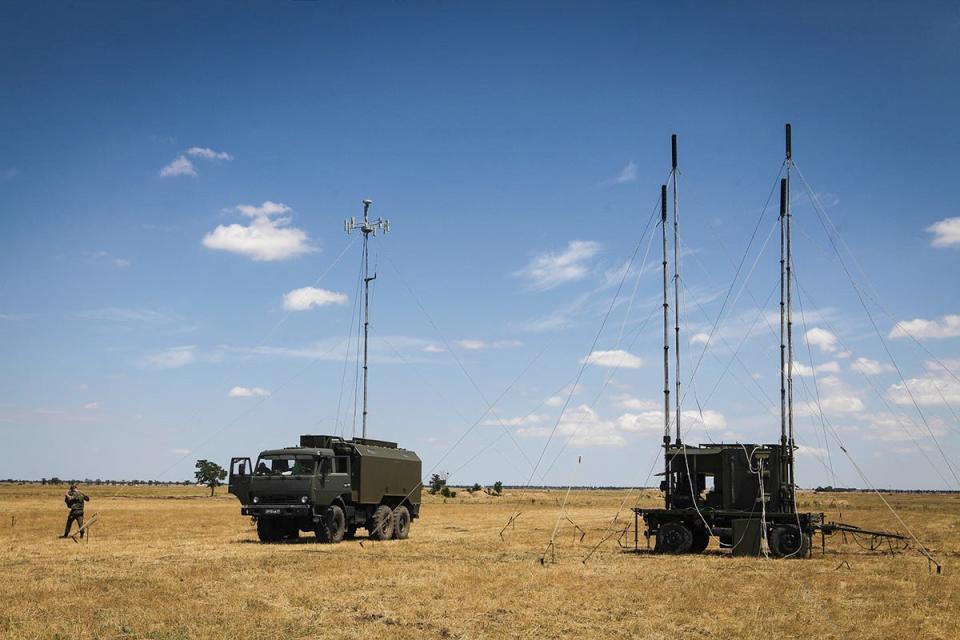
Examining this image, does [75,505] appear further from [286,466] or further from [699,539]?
[699,539]

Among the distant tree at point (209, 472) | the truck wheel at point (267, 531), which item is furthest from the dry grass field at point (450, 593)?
the distant tree at point (209, 472)

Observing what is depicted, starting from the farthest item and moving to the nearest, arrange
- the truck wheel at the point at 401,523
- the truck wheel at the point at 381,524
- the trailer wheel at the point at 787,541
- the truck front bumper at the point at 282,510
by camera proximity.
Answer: the truck wheel at the point at 401,523, the truck wheel at the point at 381,524, the truck front bumper at the point at 282,510, the trailer wheel at the point at 787,541

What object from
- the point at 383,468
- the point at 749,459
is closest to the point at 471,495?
the point at 383,468

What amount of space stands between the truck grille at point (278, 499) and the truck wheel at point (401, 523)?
5.41 m

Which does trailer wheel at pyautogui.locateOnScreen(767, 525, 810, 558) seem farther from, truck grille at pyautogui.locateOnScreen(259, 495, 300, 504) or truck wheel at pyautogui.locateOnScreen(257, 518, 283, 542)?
truck wheel at pyautogui.locateOnScreen(257, 518, 283, 542)

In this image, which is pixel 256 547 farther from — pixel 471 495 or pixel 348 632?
pixel 471 495

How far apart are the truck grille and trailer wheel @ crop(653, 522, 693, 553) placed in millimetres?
11170

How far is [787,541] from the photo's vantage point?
2736 centimetres

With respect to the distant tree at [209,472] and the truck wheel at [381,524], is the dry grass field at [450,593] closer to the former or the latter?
the truck wheel at [381,524]

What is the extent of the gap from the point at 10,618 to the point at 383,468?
62.8ft

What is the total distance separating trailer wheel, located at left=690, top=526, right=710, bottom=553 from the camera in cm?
2875

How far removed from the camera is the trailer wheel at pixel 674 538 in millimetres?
28250

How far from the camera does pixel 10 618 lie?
49.6ft

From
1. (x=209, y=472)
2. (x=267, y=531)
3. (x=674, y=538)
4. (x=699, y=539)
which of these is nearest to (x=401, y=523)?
(x=267, y=531)
